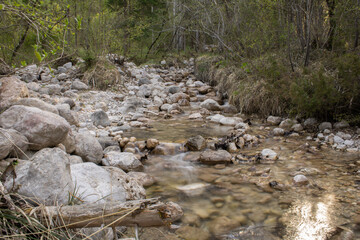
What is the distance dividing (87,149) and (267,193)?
2418 mm

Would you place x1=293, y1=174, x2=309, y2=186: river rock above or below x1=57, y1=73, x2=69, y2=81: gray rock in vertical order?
above

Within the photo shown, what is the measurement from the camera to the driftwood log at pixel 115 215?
1.66 m

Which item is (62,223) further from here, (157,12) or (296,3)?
(157,12)

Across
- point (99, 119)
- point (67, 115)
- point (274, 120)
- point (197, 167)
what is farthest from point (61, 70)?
point (197, 167)

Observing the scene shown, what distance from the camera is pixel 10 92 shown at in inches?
166

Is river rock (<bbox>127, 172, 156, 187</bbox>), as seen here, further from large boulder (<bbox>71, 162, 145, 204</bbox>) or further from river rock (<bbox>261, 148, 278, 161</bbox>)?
river rock (<bbox>261, 148, 278, 161</bbox>)

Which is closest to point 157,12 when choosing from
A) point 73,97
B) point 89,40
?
point 89,40

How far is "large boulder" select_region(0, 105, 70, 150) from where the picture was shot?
9.64 feet

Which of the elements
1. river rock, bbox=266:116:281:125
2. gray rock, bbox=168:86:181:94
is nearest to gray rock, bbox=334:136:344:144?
river rock, bbox=266:116:281:125

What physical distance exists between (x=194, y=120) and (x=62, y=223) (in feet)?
18.4

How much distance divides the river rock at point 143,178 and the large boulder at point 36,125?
1.05 meters

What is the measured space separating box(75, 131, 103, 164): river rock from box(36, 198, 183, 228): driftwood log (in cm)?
211

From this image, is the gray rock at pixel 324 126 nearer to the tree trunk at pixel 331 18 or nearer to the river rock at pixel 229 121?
the river rock at pixel 229 121

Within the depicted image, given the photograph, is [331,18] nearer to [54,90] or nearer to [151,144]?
[151,144]
